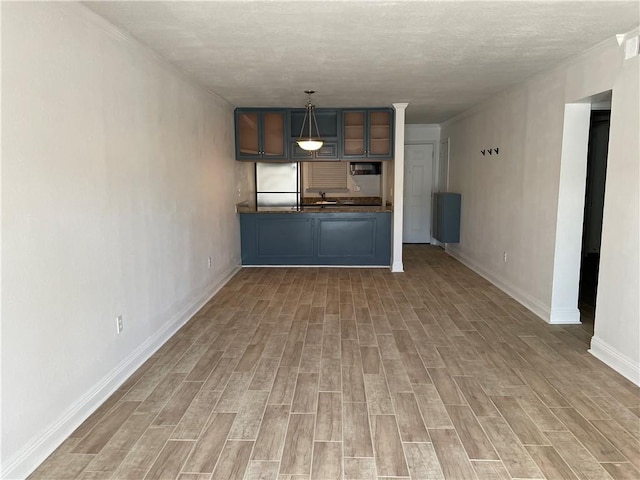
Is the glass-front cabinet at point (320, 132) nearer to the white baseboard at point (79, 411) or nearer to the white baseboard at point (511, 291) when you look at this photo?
the white baseboard at point (511, 291)

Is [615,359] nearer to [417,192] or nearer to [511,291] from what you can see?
[511,291]

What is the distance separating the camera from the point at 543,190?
14.4 feet

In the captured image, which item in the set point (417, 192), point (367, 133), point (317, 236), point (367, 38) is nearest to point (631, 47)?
point (367, 38)

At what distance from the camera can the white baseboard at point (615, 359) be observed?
3002 millimetres

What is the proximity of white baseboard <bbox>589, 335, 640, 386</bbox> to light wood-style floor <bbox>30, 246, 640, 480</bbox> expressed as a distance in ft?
0.20

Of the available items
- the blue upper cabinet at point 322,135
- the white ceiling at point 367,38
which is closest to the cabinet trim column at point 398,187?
the blue upper cabinet at point 322,135

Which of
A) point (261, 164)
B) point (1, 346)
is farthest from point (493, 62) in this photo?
point (261, 164)

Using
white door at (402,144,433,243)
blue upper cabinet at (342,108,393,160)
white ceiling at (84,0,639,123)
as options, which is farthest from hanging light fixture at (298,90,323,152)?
white door at (402,144,433,243)

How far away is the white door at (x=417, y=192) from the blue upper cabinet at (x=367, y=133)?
2.41 meters

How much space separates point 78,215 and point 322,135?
460cm

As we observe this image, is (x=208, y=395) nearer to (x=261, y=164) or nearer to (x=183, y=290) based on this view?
(x=183, y=290)

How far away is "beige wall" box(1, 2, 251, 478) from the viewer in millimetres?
2031

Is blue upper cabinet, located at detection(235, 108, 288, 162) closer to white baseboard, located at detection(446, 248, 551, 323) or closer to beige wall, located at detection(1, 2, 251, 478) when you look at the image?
beige wall, located at detection(1, 2, 251, 478)

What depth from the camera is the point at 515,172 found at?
5094 millimetres
